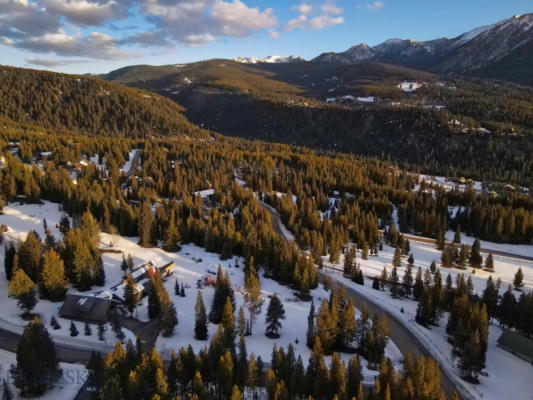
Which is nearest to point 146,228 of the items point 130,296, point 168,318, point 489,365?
point 130,296

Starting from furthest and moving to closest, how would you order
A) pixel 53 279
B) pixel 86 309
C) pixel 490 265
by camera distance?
pixel 490 265, pixel 53 279, pixel 86 309

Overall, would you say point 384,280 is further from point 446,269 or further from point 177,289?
point 177,289

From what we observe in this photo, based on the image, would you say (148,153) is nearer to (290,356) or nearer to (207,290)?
(207,290)

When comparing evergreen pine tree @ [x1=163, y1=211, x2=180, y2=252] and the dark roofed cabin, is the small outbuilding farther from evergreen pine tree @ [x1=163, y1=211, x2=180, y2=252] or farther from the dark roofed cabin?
evergreen pine tree @ [x1=163, y1=211, x2=180, y2=252]

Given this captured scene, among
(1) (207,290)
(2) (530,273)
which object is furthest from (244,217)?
(2) (530,273)

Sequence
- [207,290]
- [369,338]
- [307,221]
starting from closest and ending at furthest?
[369,338]
[207,290]
[307,221]
